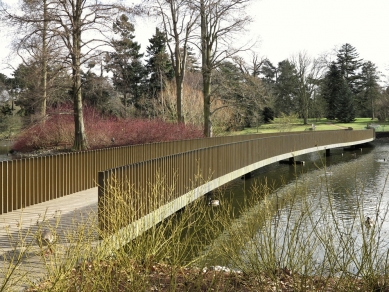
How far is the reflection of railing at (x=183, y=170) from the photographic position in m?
6.30

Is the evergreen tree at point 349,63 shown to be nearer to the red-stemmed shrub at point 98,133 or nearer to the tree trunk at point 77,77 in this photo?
the red-stemmed shrub at point 98,133

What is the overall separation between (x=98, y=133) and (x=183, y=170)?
13529 mm

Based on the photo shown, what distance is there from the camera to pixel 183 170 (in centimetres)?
973

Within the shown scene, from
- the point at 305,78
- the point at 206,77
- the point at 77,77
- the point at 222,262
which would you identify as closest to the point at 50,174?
the point at 222,262

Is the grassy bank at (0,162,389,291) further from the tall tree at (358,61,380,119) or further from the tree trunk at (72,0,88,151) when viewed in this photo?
the tall tree at (358,61,380,119)

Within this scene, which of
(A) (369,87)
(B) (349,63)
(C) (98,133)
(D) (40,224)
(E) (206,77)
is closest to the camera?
(D) (40,224)

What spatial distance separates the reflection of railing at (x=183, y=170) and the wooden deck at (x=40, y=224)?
562mm

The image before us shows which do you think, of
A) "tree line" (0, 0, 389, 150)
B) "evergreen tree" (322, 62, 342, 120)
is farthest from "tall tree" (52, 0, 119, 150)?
"evergreen tree" (322, 62, 342, 120)

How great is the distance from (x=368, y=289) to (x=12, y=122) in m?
39.8

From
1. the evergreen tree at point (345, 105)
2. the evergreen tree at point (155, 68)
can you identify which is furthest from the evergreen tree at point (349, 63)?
the evergreen tree at point (155, 68)

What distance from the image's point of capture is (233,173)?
13469mm

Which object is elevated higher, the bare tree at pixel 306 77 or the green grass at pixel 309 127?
the bare tree at pixel 306 77

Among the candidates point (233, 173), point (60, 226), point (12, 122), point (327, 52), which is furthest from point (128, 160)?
point (327, 52)

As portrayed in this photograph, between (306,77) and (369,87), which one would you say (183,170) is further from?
(369,87)
